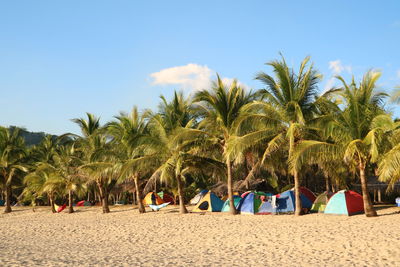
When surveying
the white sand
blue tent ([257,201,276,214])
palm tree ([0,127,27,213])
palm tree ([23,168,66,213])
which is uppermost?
palm tree ([0,127,27,213])

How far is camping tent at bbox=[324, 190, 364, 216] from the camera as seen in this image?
1498cm

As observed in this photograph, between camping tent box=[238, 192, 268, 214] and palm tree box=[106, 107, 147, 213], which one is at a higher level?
palm tree box=[106, 107, 147, 213]

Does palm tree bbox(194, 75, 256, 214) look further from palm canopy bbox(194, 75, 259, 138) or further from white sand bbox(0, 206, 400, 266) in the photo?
white sand bbox(0, 206, 400, 266)

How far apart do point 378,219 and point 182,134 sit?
8.37 meters

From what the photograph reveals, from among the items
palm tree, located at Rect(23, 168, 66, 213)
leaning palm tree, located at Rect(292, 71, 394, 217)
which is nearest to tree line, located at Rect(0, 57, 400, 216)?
leaning palm tree, located at Rect(292, 71, 394, 217)

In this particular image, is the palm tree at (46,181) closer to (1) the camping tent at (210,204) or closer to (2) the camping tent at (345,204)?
(1) the camping tent at (210,204)

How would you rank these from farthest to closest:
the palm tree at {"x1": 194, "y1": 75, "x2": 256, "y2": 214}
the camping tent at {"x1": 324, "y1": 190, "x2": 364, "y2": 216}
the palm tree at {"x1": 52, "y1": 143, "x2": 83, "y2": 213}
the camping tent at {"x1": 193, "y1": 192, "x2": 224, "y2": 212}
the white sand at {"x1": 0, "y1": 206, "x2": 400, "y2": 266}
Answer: the palm tree at {"x1": 52, "y1": 143, "x2": 83, "y2": 213}
the camping tent at {"x1": 193, "y1": 192, "x2": 224, "y2": 212}
the palm tree at {"x1": 194, "y1": 75, "x2": 256, "y2": 214}
the camping tent at {"x1": 324, "y1": 190, "x2": 364, "y2": 216}
the white sand at {"x1": 0, "y1": 206, "x2": 400, "y2": 266}

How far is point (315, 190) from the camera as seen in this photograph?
100ft

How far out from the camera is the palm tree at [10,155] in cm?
2870

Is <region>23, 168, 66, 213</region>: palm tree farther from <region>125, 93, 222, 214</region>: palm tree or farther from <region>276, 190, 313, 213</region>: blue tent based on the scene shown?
<region>276, 190, 313, 213</region>: blue tent

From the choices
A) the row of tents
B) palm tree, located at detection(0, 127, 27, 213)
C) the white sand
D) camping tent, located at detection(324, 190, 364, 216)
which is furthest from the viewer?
palm tree, located at detection(0, 127, 27, 213)

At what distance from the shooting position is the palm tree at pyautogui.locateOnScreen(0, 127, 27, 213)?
28.7 meters

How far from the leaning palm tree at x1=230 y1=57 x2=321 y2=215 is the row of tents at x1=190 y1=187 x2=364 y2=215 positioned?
4.09ft

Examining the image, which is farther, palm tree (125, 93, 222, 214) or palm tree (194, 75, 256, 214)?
palm tree (125, 93, 222, 214)
